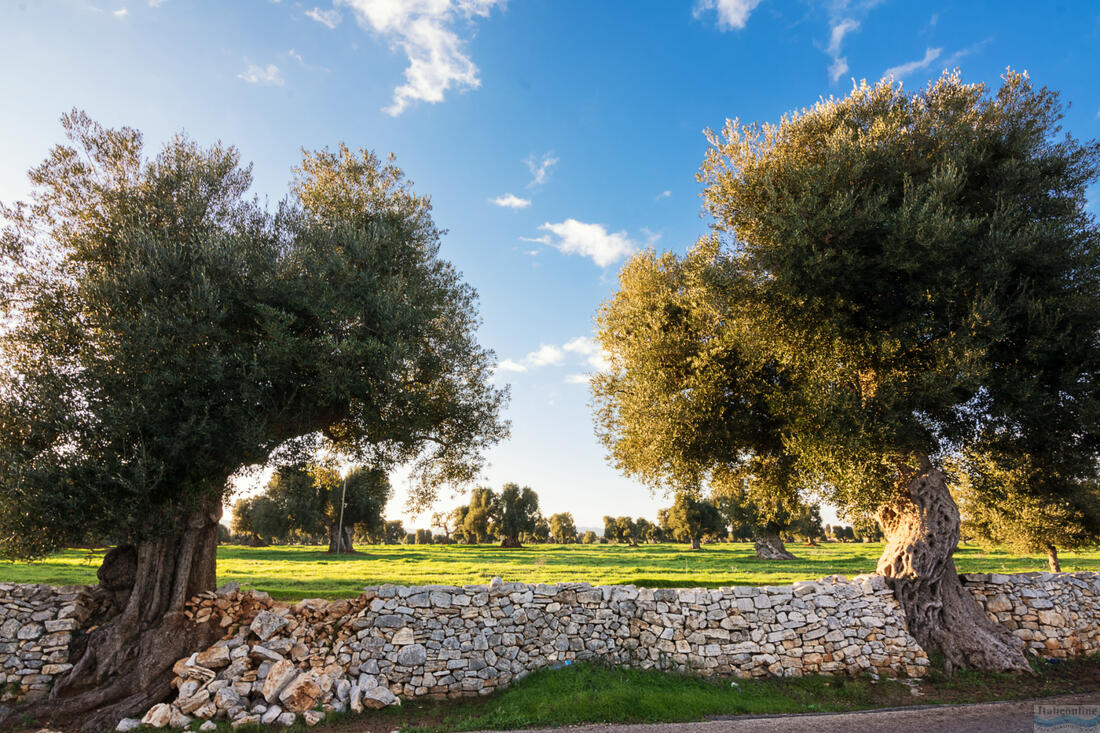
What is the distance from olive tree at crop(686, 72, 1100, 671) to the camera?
39.1 feet

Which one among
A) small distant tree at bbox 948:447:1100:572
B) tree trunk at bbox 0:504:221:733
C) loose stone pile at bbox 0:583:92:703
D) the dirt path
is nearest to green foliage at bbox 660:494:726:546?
small distant tree at bbox 948:447:1100:572

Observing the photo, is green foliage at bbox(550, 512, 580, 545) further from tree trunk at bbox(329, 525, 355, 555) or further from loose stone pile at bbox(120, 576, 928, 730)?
loose stone pile at bbox(120, 576, 928, 730)

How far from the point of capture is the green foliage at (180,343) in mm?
10125

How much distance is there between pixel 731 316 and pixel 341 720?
13.5 meters

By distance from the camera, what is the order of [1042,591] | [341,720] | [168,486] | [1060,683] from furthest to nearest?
[1042,591]
[1060,683]
[168,486]
[341,720]

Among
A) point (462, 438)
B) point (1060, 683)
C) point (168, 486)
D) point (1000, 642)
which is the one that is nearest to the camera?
point (168, 486)

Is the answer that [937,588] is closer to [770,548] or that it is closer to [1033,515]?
[1033,515]

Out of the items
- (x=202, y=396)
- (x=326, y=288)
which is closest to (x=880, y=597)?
(x=326, y=288)

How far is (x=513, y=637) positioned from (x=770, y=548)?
123ft

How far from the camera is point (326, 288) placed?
1191 centimetres

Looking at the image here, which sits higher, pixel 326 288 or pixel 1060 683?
pixel 326 288

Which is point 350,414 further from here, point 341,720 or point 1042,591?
point 1042,591

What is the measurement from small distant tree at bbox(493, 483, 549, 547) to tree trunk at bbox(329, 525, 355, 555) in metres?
18.6

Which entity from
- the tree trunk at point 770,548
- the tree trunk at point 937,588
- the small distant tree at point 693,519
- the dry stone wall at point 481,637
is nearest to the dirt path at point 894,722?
the tree trunk at point 937,588
